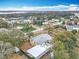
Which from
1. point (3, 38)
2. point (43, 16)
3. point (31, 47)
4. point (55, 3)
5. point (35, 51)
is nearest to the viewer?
point (3, 38)

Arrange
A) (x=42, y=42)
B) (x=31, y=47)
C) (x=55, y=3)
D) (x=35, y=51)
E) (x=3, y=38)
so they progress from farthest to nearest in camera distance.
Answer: (x=55, y=3), (x=42, y=42), (x=31, y=47), (x=35, y=51), (x=3, y=38)

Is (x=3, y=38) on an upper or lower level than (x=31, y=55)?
upper

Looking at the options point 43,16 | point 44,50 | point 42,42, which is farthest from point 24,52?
point 43,16

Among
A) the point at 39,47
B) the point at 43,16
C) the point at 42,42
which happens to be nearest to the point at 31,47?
the point at 39,47

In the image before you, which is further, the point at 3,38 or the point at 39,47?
the point at 39,47

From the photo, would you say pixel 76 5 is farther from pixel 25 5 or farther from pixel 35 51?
pixel 35 51

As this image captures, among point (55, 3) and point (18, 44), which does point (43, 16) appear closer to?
point (55, 3)
